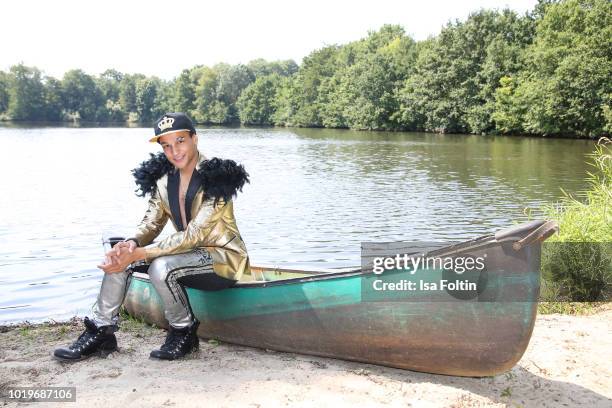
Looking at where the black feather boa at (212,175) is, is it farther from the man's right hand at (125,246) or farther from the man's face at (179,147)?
the man's right hand at (125,246)

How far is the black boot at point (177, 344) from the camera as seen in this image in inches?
177

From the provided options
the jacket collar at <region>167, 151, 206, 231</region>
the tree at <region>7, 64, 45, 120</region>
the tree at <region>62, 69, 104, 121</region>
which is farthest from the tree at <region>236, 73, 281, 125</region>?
the jacket collar at <region>167, 151, 206, 231</region>

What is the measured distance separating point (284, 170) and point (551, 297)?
1995 centimetres

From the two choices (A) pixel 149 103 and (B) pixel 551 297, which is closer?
(B) pixel 551 297

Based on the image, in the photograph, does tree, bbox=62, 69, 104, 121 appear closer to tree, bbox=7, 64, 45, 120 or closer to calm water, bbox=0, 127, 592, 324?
tree, bbox=7, 64, 45, 120

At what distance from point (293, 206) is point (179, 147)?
39.3ft

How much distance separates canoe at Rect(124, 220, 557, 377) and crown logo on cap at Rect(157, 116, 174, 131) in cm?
127

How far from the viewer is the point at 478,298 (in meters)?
3.84

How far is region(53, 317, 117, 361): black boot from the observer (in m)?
4.47

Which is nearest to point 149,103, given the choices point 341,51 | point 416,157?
point 341,51

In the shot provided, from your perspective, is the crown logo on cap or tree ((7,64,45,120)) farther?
tree ((7,64,45,120))

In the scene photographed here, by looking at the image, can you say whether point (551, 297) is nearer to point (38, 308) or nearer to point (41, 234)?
point (38, 308)

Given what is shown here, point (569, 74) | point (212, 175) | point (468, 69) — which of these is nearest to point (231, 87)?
point (468, 69)

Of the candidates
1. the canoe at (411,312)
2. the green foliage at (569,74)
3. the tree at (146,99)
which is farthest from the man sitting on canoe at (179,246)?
the tree at (146,99)
